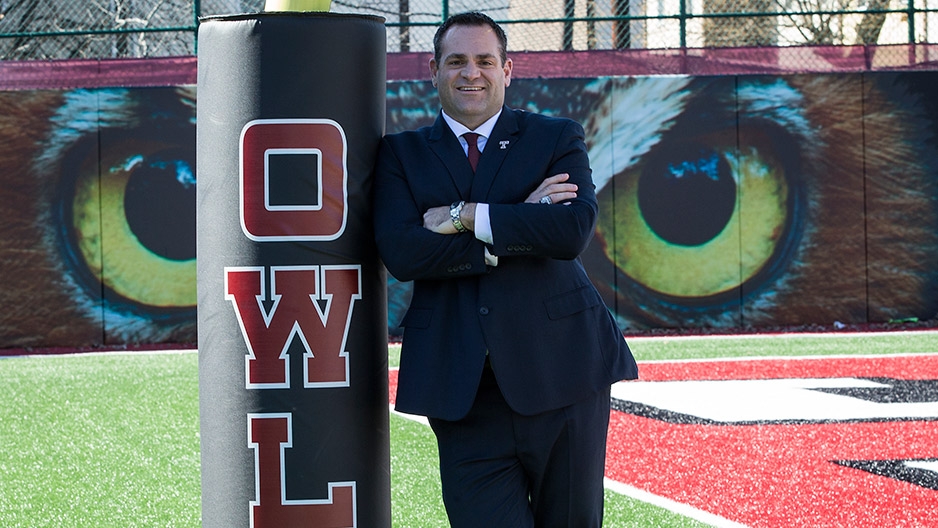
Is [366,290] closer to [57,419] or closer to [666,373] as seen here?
[57,419]

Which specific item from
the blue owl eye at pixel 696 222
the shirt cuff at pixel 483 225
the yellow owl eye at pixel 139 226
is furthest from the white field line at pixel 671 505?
the yellow owl eye at pixel 139 226

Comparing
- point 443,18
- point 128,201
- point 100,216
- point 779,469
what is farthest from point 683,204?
point 779,469

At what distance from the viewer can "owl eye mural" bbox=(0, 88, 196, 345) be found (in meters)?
13.9

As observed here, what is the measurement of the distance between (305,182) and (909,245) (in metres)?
12.6

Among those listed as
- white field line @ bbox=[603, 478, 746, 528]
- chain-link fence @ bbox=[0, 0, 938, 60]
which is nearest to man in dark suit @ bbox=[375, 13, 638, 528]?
white field line @ bbox=[603, 478, 746, 528]

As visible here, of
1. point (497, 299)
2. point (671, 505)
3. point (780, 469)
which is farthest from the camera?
point (780, 469)

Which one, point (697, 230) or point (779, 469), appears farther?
point (697, 230)

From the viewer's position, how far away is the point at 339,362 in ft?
11.3

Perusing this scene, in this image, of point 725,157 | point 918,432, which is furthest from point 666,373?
point 725,157

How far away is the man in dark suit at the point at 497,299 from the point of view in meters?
3.43

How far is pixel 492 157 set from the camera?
360 cm

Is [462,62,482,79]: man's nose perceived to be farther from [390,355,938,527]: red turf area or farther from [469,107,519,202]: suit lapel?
[390,355,938,527]: red turf area

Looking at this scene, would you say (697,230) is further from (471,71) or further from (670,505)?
(471,71)

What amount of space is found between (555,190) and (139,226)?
11.3 meters
